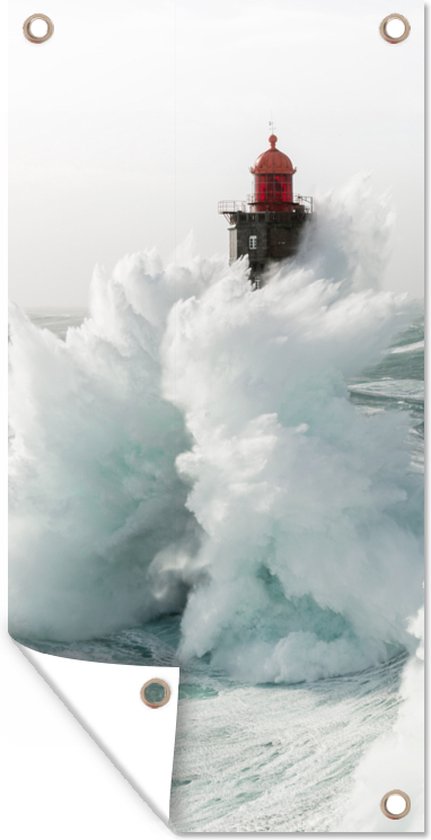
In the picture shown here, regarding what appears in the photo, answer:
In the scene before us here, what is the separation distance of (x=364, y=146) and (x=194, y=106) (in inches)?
16.9

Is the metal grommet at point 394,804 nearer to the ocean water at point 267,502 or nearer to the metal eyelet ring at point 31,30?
the ocean water at point 267,502

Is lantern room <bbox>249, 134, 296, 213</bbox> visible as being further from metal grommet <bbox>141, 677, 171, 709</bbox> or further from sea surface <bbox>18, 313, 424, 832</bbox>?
metal grommet <bbox>141, 677, 171, 709</bbox>

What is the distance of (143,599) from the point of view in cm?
383

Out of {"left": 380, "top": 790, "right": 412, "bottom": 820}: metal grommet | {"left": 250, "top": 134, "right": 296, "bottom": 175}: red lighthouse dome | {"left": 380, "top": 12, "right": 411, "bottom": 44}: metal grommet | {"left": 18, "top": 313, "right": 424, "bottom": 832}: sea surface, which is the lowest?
{"left": 380, "top": 790, "right": 412, "bottom": 820}: metal grommet

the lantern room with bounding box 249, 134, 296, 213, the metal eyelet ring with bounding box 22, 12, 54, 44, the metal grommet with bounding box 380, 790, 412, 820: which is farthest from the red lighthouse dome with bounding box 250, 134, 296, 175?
the metal grommet with bounding box 380, 790, 412, 820

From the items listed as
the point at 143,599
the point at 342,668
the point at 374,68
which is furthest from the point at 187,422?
the point at 374,68

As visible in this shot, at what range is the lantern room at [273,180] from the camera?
3.74 m

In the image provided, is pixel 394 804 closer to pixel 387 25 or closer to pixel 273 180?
pixel 273 180

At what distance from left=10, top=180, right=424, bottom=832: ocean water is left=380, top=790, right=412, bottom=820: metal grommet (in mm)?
90

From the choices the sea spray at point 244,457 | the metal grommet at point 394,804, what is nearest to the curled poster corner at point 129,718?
the sea spray at point 244,457

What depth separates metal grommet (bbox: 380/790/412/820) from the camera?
3.74 metres

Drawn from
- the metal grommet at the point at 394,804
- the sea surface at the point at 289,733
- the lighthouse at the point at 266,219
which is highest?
the lighthouse at the point at 266,219

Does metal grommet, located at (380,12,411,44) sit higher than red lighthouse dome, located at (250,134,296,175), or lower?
higher

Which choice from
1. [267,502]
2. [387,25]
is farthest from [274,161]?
[267,502]
